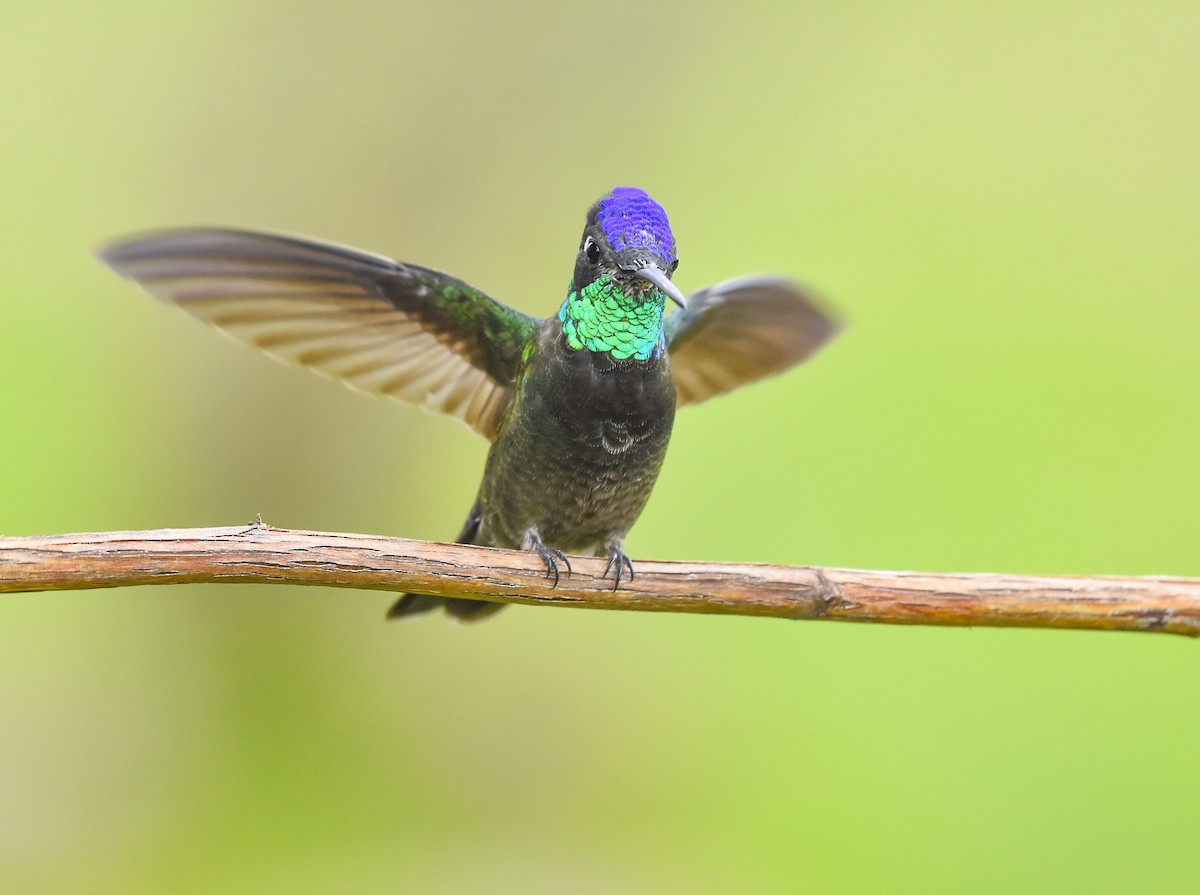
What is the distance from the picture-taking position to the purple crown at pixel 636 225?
3330mm

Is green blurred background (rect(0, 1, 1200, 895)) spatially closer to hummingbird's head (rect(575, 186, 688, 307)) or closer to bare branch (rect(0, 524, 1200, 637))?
hummingbird's head (rect(575, 186, 688, 307))

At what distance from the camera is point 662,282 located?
3160mm

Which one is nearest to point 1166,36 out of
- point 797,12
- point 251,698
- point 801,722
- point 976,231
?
point 976,231

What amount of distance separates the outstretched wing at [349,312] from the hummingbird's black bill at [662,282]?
2.69 feet

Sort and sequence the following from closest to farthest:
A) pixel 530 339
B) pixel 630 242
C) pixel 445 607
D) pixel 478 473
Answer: pixel 630 242, pixel 530 339, pixel 445 607, pixel 478 473

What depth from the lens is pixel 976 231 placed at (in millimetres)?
8062

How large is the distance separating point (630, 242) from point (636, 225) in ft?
0.18

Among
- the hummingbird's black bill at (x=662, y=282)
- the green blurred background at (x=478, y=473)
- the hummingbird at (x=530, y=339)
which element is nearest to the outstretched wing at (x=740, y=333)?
the hummingbird at (x=530, y=339)

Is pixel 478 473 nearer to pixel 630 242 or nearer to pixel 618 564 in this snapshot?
pixel 618 564

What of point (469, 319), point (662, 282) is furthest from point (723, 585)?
point (469, 319)

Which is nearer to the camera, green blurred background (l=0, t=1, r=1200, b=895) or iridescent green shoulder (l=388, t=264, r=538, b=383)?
iridescent green shoulder (l=388, t=264, r=538, b=383)

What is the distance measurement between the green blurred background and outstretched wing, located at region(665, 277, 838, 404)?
1.97 meters

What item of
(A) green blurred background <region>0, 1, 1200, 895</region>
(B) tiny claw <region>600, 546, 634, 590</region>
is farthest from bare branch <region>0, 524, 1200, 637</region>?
(A) green blurred background <region>0, 1, 1200, 895</region>

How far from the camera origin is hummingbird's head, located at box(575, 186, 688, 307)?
330 cm
